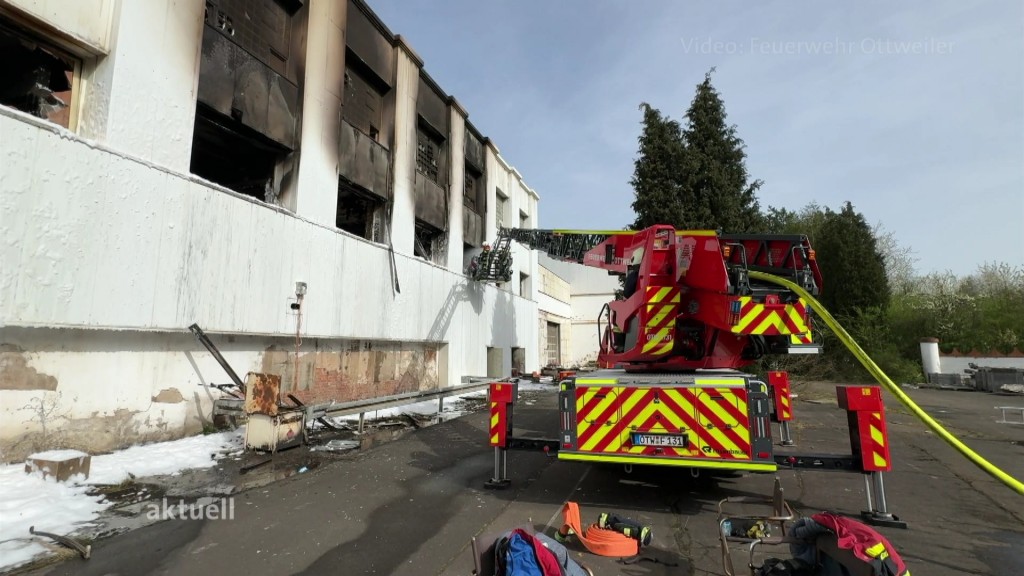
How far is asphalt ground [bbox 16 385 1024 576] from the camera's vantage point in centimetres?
391

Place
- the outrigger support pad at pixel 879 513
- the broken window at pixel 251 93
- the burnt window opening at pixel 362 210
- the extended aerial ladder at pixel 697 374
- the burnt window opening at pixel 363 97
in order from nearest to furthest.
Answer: the outrigger support pad at pixel 879 513
the extended aerial ladder at pixel 697 374
the broken window at pixel 251 93
the burnt window opening at pixel 363 97
the burnt window opening at pixel 362 210

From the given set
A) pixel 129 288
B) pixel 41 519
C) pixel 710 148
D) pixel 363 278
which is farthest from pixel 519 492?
pixel 710 148

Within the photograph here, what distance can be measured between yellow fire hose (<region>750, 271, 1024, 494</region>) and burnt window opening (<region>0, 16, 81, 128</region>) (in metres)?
11.1

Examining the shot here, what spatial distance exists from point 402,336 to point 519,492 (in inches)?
393

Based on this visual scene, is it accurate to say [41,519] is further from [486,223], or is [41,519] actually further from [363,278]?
[486,223]

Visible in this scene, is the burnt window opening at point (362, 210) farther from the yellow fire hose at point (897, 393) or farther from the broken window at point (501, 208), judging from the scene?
the yellow fire hose at point (897, 393)

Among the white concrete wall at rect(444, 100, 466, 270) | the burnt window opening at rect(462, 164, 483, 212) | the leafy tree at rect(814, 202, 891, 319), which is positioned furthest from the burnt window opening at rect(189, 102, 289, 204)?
the leafy tree at rect(814, 202, 891, 319)

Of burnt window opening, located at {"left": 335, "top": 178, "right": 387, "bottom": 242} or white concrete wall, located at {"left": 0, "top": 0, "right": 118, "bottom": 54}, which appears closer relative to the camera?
white concrete wall, located at {"left": 0, "top": 0, "right": 118, "bottom": 54}

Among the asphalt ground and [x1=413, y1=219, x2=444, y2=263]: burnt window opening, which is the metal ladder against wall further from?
the asphalt ground

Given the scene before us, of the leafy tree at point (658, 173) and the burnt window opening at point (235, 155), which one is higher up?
the leafy tree at point (658, 173)

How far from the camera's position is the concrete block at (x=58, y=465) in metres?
5.83

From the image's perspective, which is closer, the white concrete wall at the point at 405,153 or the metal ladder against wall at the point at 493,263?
the white concrete wall at the point at 405,153

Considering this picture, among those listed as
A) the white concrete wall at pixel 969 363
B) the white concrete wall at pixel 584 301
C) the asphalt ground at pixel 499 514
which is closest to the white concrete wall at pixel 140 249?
the asphalt ground at pixel 499 514

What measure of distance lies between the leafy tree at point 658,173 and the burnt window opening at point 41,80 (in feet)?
63.0
